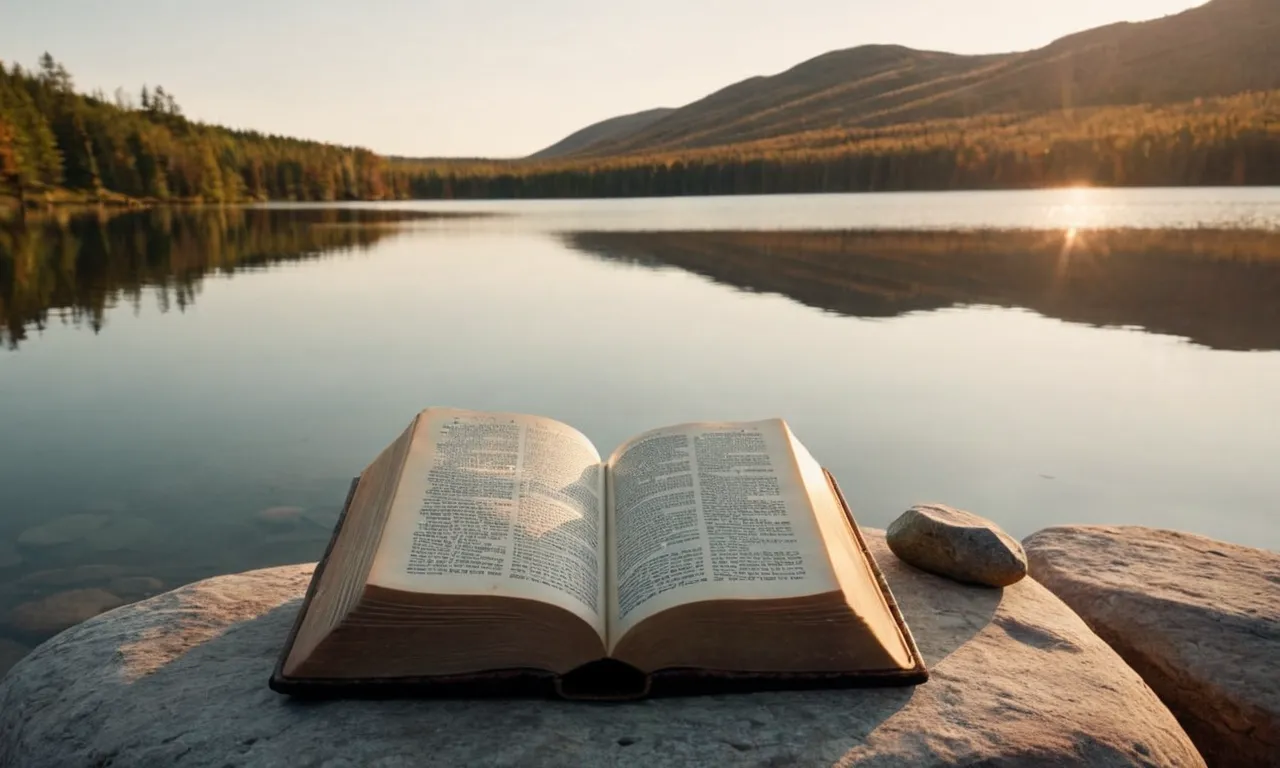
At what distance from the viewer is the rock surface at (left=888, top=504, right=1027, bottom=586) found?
7.73 ft

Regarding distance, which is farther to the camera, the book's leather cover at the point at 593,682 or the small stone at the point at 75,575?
the small stone at the point at 75,575

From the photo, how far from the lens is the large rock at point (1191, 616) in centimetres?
211

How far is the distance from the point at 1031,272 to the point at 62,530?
13.7 meters

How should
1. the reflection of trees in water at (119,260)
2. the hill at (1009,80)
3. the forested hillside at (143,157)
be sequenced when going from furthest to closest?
the hill at (1009,80) < the forested hillside at (143,157) < the reflection of trees in water at (119,260)

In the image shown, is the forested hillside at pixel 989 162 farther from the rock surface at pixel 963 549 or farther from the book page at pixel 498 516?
the book page at pixel 498 516

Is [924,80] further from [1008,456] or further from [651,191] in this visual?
[1008,456]

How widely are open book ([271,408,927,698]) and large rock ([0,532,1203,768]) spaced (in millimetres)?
56

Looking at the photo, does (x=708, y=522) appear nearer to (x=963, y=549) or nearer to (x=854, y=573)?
(x=854, y=573)

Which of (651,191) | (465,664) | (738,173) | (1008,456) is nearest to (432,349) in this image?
(1008,456)

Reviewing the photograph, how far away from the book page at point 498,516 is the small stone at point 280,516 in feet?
8.24

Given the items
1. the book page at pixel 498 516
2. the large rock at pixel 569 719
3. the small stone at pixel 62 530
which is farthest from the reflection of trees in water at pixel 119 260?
the book page at pixel 498 516

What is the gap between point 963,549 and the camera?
238 cm

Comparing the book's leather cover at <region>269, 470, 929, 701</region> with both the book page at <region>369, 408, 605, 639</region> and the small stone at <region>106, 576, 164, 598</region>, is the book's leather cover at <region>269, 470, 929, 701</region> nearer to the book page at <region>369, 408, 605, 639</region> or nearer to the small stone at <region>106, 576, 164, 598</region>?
the book page at <region>369, 408, 605, 639</region>

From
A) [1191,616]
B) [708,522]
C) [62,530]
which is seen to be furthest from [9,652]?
[1191,616]
